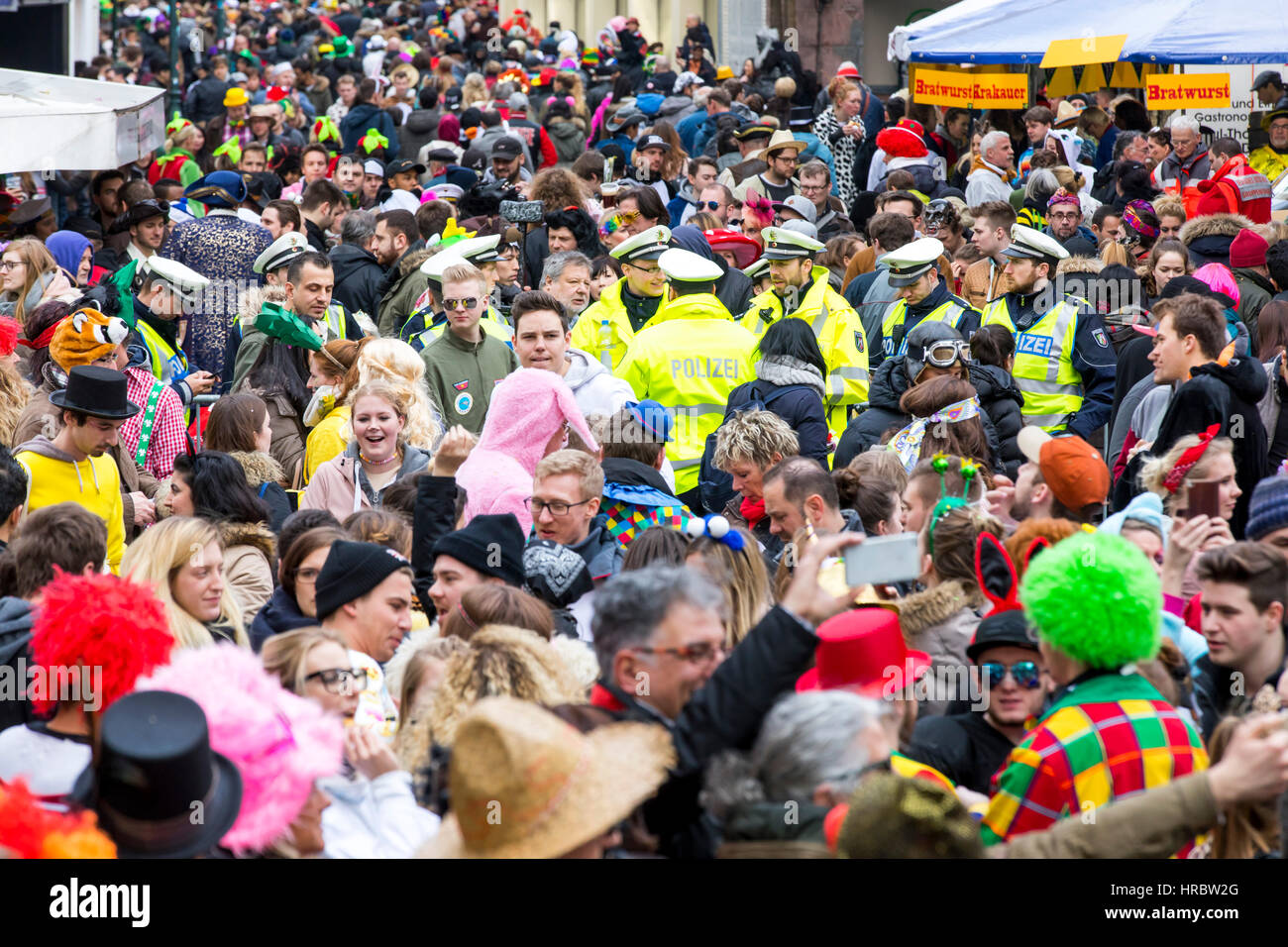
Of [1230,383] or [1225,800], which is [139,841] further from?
[1230,383]

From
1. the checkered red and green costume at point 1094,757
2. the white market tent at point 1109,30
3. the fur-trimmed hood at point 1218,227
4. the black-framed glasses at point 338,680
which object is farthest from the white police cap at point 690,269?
the white market tent at point 1109,30

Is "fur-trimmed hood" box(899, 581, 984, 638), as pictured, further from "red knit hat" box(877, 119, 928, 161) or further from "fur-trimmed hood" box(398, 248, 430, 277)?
"red knit hat" box(877, 119, 928, 161)

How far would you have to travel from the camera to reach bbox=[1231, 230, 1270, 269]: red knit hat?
9320 mm

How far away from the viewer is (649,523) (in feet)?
18.7

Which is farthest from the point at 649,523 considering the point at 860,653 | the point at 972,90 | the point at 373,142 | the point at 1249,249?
the point at 373,142

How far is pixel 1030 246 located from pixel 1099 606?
202 inches

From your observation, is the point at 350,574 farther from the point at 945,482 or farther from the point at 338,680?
the point at 945,482

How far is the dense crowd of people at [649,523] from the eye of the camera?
291cm


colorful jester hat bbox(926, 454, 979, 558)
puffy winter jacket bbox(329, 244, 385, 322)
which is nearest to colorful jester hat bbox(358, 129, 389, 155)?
puffy winter jacket bbox(329, 244, 385, 322)

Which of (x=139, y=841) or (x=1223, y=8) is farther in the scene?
(x=1223, y=8)

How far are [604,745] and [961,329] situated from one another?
590cm

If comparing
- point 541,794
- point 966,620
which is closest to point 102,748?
point 541,794

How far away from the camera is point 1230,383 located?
6.50m

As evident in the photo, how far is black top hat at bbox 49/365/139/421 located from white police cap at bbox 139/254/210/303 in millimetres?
2620
